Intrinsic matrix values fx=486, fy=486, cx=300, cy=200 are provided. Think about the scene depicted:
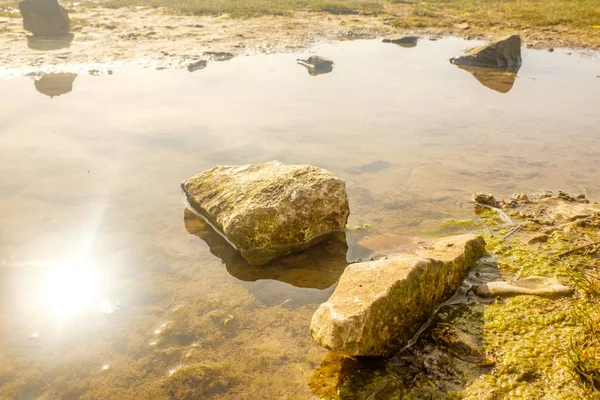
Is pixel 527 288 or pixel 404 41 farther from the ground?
pixel 404 41

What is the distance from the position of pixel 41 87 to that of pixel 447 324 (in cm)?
984

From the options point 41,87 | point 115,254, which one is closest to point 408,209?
point 115,254

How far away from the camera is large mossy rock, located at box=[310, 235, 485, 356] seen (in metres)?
3.25

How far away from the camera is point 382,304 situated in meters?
3.35

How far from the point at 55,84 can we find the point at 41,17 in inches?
230

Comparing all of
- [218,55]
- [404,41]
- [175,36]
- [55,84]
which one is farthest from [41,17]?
[404,41]

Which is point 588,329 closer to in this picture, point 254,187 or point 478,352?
point 478,352

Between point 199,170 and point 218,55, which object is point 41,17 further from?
point 199,170

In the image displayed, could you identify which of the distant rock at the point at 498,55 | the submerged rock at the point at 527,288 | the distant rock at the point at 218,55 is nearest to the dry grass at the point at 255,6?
the distant rock at the point at 218,55

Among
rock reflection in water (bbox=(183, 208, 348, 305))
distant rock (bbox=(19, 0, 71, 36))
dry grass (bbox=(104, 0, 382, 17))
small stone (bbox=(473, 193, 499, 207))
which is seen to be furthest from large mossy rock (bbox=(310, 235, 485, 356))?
dry grass (bbox=(104, 0, 382, 17))

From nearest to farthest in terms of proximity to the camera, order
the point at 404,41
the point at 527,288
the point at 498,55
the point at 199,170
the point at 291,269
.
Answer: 1. the point at 527,288
2. the point at 291,269
3. the point at 199,170
4. the point at 498,55
5. the point at 404,41

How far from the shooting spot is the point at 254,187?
5156mm

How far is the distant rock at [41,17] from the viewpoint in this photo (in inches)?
579


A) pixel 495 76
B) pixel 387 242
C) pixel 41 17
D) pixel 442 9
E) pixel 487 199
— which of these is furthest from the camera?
pixel 442 9
